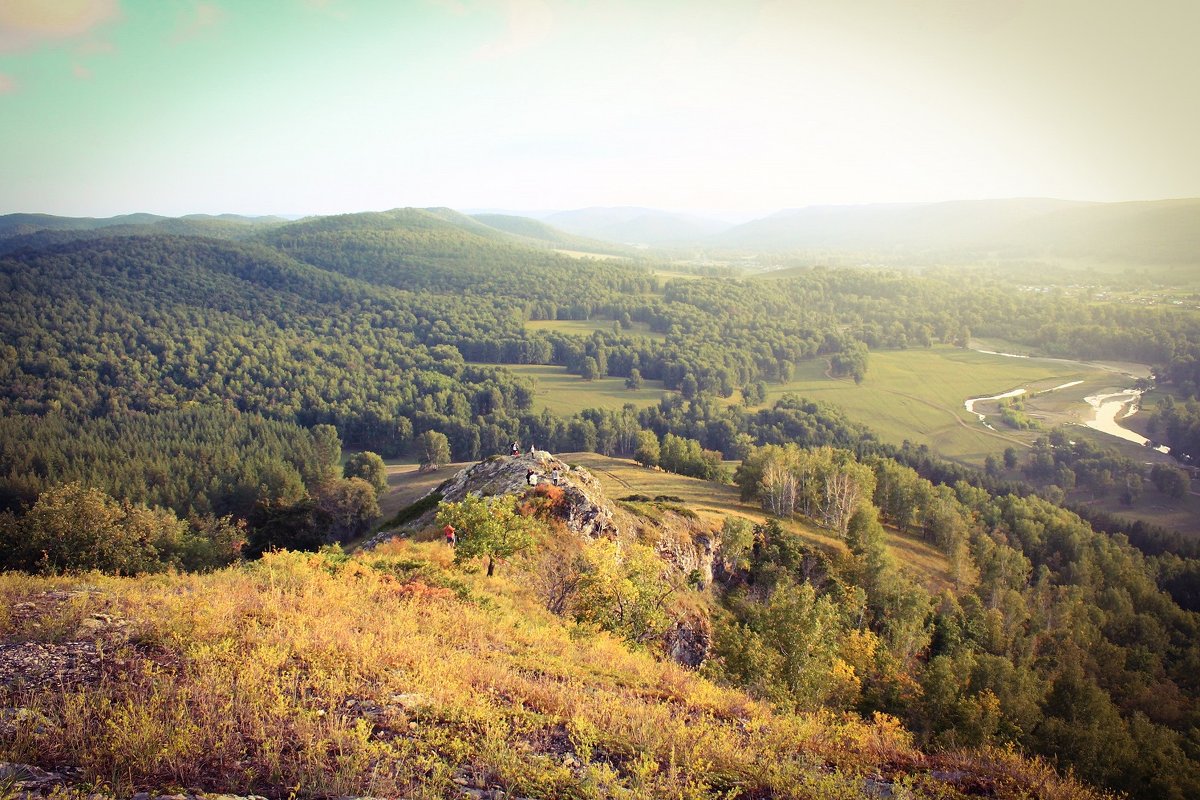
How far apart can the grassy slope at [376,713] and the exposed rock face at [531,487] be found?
1628 centimetres

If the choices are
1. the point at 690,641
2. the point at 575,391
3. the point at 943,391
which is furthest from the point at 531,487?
the point at 943,391

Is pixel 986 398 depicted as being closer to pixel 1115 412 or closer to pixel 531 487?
pixel 1115 412

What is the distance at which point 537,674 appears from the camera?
1280 centimetres

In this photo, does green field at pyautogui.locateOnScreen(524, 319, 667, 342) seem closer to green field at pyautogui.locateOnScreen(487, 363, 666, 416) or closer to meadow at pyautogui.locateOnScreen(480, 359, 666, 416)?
meadow at pyautogui.locateOnScreen(480, 359, 666, 416)

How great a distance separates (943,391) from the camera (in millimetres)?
137500

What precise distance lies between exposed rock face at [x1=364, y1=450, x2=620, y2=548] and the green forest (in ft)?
29.9

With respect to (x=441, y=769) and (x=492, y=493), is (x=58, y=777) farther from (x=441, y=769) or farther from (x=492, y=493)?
(x=492, y=493)

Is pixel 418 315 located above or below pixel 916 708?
above

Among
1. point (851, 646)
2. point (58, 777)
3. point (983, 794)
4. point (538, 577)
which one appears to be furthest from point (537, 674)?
point (851, 646)

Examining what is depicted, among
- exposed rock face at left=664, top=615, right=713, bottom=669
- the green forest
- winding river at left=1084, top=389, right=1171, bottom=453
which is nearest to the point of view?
exposed rock face at left=664, top=615, right=713, bottom=669

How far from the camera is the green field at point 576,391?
133m

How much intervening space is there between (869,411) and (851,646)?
346ft

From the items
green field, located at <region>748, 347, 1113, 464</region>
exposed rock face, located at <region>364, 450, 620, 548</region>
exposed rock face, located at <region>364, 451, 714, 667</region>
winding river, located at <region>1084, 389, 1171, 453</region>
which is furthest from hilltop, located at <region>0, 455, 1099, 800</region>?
winding river, located at <region>1084, 389, 1171, 453</region>

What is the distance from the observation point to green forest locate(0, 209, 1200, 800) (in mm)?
29391
